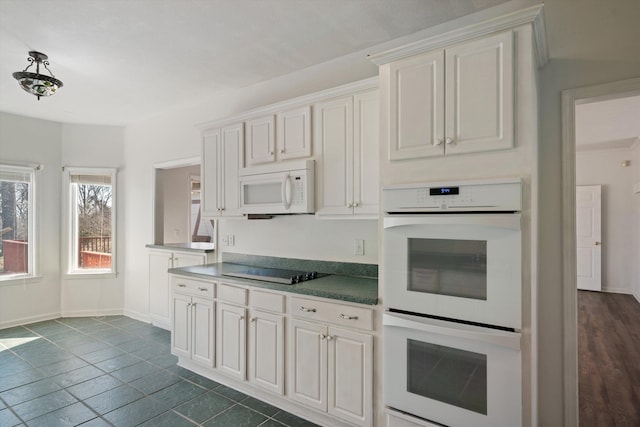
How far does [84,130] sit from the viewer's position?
5059 millimetres

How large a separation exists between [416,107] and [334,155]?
82 centimetres

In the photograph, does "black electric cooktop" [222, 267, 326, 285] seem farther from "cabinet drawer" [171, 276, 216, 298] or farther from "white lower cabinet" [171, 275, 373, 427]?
"cabinet drawer" [171, 276, 216, 298]

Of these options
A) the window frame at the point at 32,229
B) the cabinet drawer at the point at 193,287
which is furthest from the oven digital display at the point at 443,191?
the window frame at the point at 32,229

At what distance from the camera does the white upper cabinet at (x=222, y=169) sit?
10.6 ft

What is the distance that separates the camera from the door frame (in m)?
2.02

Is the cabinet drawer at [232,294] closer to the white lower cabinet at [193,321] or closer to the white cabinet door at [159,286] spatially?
the white lower cabinet at [193,321]

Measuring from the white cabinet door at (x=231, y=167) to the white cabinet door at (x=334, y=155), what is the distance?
88cm

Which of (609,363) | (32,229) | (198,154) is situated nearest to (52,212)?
(32,229)

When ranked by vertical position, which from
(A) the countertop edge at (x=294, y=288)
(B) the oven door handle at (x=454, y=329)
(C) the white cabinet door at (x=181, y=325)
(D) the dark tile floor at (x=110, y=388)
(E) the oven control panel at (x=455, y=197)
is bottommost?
(D) the dark tile floor at (x=110, y=388)

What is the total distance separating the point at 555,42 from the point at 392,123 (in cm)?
112

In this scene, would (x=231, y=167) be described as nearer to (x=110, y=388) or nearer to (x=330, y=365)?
(x=330, y=365)

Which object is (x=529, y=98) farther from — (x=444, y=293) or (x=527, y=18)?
(x=444, y=293)

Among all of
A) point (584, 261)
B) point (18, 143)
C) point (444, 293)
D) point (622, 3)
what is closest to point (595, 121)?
point (622, 3)

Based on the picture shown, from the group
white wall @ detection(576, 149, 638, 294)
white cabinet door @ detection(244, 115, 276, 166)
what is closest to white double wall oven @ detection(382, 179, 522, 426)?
white cabinet door @ detection(244, 115, 276, 166)
